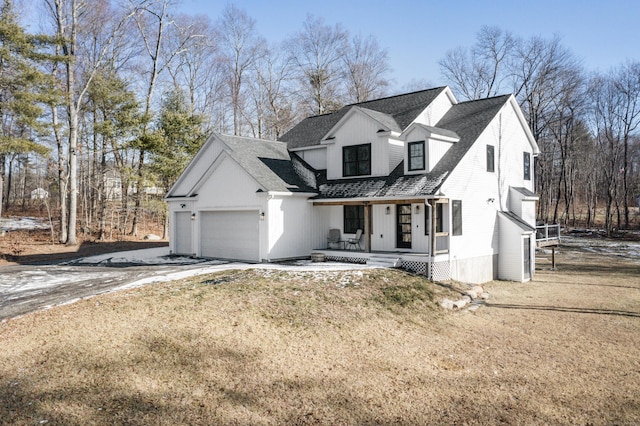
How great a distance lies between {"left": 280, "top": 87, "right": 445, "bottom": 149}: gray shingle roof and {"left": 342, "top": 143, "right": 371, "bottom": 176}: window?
1812mm

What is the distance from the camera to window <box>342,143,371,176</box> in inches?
755

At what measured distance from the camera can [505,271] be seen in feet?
64.7

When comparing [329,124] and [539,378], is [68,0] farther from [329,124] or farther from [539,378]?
[539,378]

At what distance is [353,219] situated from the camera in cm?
1897

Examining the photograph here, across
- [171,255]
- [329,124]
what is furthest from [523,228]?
[171,255]

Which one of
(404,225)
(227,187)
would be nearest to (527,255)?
(404,225)

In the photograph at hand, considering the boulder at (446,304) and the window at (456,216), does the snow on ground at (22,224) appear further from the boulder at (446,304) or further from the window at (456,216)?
the boulder at (446,304)

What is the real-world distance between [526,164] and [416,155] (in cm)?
794

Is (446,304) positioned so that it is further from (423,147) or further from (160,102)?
(160,102)

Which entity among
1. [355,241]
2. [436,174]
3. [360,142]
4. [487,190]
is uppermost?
[360,142]

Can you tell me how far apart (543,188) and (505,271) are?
32471 mm

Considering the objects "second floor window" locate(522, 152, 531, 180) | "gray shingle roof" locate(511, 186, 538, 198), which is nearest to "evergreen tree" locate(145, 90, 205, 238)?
"gray shingle roof" locate(511, 186, 538, 198)

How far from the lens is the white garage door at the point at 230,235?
18.4 m

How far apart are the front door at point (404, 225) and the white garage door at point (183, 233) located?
9814mm
